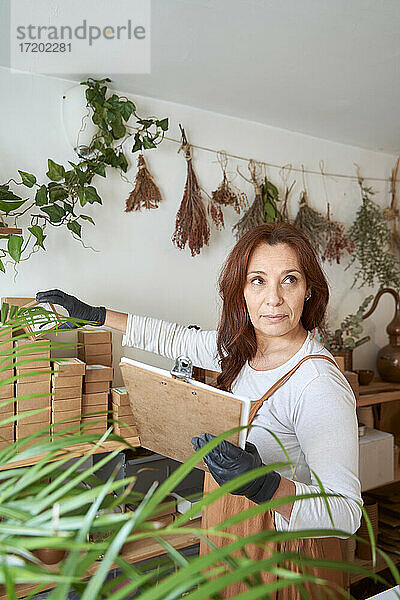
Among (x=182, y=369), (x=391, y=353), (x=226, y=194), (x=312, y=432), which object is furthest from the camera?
(x=391, y=353)

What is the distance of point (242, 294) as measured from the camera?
67.9 inches

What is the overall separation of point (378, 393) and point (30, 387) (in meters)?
2.07

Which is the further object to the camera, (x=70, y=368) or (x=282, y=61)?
(x=282, y=61)

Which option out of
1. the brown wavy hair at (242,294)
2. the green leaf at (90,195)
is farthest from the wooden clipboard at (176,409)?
the green leaf at (90,195)

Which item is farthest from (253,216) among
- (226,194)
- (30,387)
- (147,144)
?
(30,387)

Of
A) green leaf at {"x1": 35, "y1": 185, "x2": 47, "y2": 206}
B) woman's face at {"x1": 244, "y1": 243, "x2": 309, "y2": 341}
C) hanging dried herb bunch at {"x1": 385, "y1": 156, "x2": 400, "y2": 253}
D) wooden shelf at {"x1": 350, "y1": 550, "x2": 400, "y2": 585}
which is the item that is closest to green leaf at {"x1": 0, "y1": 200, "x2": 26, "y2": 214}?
green leaf at {"x1": 35, "y1": 185, "x2": 47, "y2": 206}

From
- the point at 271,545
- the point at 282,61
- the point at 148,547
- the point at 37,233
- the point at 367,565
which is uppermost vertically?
the point at 282,61

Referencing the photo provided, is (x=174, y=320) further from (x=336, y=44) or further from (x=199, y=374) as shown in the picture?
(x=336, y=44)

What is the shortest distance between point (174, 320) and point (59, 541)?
239 cm

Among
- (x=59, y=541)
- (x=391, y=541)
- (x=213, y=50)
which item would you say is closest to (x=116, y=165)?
(x=213, y=50)

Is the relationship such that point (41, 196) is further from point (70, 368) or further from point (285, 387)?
point (285, 387)

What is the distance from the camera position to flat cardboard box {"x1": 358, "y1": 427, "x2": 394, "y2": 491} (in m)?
2.92

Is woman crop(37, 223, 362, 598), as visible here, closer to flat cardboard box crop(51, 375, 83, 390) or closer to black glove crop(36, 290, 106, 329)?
black glove crop(36, 290, 106, 329)

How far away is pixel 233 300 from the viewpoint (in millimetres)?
1756
